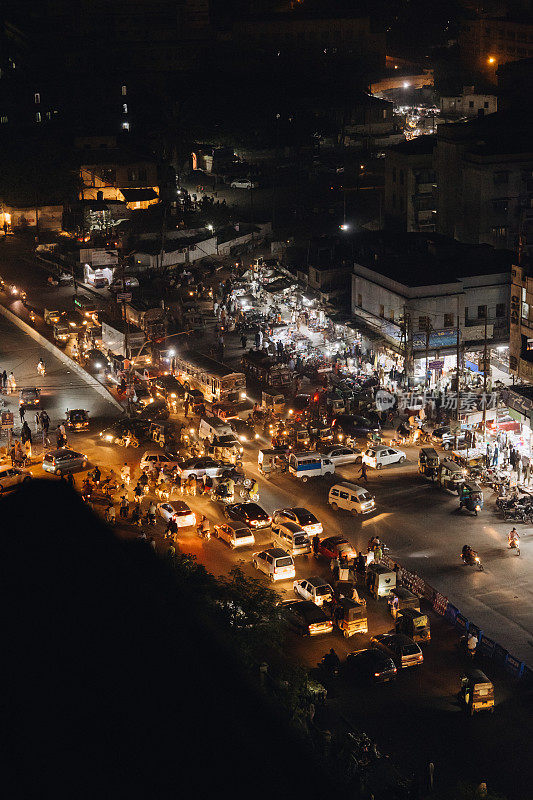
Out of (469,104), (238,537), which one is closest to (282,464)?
(238,537)

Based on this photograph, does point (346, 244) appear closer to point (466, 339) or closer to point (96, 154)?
point (466, 339)

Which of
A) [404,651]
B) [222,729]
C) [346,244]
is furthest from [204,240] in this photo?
[222,729]

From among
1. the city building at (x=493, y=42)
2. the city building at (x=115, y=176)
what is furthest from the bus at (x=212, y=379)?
the city building at (x=493, y=42)

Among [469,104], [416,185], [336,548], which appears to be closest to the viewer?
[336,548]

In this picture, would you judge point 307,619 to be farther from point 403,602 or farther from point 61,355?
point 61,355

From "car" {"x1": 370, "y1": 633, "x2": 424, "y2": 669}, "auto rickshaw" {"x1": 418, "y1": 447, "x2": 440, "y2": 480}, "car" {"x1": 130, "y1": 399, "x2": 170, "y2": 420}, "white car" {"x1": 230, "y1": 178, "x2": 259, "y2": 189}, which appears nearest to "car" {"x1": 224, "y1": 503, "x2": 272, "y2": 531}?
"auto rickshaw" {"x1": 418, "y1": 447, "x2": 440, "y2": 480}

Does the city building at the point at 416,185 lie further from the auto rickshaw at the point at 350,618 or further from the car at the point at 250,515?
the auto rickshaw at the point at 350,618
